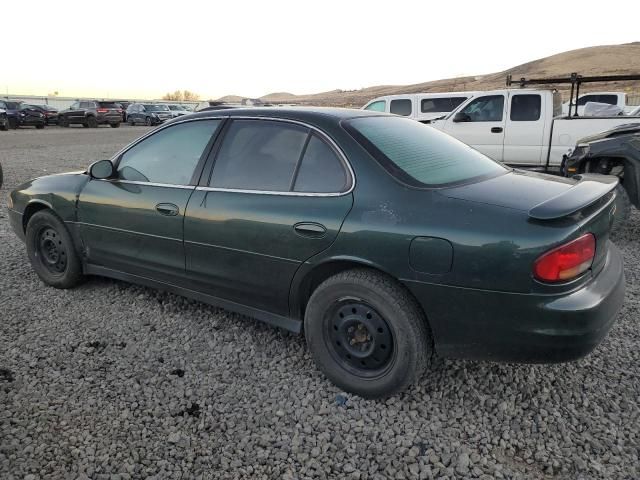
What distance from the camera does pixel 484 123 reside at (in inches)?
408

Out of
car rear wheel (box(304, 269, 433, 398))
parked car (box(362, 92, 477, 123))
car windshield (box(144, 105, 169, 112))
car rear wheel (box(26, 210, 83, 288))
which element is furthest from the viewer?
car windshield (box(144, 105, 169, 112))

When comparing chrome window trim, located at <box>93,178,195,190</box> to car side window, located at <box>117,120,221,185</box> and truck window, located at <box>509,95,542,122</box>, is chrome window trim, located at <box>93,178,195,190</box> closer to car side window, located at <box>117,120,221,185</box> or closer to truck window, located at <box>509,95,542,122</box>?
car side window, located at <box>117,120,221,185</box>

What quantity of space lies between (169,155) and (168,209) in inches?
18.5

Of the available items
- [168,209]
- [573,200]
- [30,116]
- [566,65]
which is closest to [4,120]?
[30,116]

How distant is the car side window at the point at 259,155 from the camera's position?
3062 millimetres

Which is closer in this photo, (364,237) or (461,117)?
(364,237)

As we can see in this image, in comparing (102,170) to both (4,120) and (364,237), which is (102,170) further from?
(4,120)

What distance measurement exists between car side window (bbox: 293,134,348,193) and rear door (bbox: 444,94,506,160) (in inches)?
322

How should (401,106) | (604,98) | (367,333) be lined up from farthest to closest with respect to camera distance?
(604,98) < (401,106) < (367,333)

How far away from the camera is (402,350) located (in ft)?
8.51

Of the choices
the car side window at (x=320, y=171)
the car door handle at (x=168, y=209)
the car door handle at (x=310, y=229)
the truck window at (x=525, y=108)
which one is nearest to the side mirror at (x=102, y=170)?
the car door handle at (x=168, y=209)

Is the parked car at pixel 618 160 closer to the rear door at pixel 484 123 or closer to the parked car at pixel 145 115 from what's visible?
the rear door at pixel 484 123

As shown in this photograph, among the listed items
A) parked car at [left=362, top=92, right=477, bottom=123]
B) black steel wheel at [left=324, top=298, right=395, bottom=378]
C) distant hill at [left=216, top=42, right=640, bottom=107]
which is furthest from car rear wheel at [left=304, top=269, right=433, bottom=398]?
distant hill at [left=216, top=42, right=640, bottom=107]

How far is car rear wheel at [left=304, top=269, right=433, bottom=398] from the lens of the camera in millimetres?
2582
